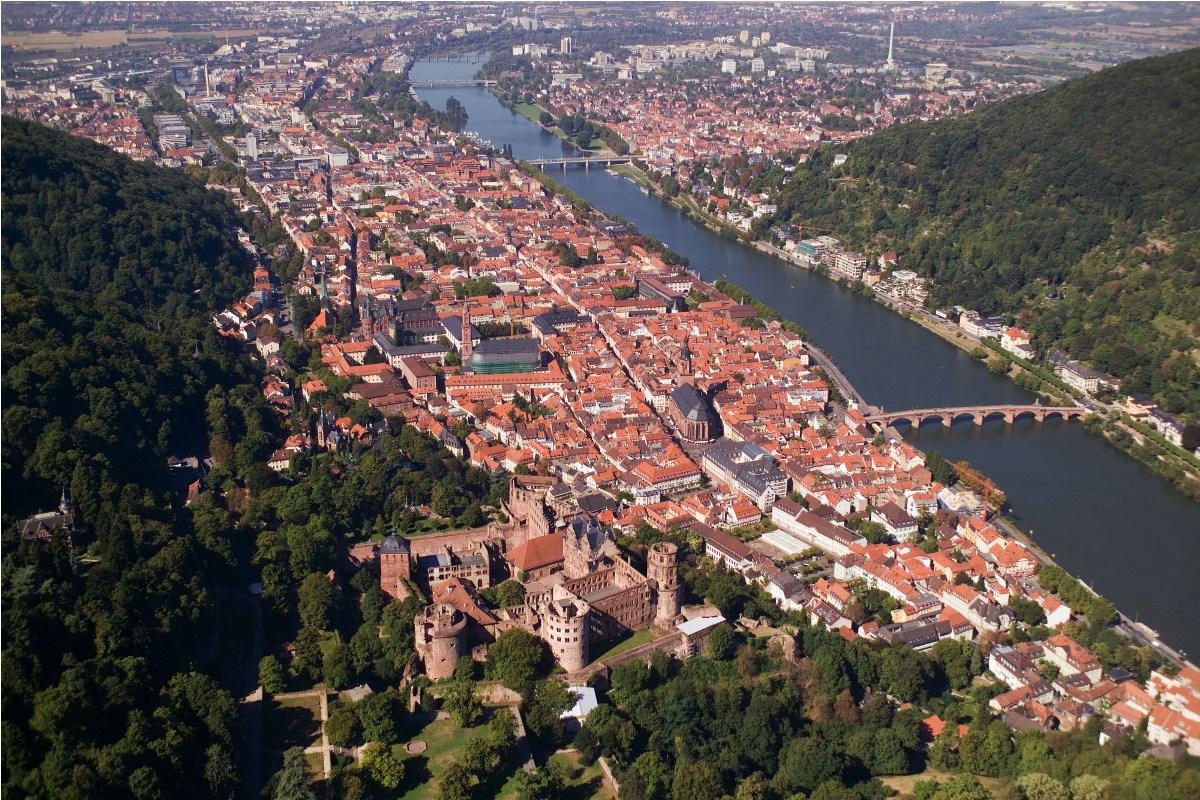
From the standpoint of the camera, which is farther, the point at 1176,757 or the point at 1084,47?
the point at 1084,47

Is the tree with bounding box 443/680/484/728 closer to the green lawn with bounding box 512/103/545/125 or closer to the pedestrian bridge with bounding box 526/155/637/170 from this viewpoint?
the pedestrian bridge with bounding box 526/155/637/170

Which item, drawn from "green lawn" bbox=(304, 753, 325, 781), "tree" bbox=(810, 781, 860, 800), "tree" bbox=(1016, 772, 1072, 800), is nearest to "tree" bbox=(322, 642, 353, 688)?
"green lawn" bbox=(304, 753, 325, 781)

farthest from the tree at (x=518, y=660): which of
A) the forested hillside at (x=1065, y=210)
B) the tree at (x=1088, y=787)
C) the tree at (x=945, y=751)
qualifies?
the forested hillside at (x=1065, y=210)

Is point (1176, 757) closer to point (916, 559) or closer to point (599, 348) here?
point (916, 559)

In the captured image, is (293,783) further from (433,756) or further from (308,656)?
(308,656)

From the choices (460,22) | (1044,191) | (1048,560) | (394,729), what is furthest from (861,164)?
(460,22)

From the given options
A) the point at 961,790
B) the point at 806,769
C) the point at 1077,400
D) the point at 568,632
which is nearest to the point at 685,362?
the point at 1077,400
